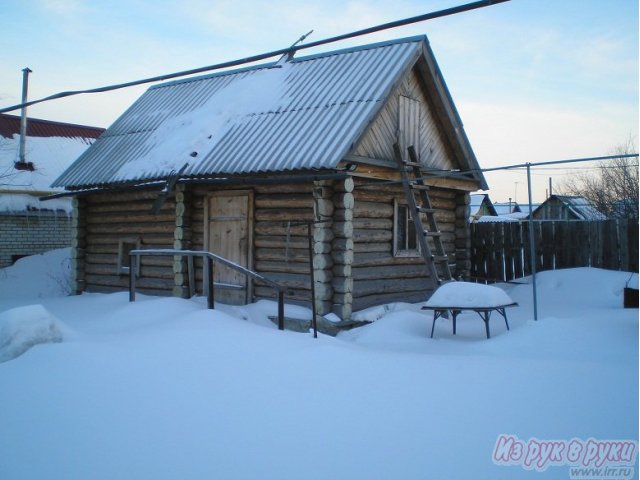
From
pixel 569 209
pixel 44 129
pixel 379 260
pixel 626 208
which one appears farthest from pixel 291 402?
pixel 569 209

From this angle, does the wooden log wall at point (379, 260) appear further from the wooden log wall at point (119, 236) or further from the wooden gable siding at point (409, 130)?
the wooden log wall at point (119, 236)

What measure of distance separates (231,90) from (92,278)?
5751 mm

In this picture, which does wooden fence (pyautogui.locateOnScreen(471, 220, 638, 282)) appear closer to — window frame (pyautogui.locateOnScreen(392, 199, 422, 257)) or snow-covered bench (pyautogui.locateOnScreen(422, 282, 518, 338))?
window frame (pyautogui.locateOnScreen(392, 199, 422, 257))

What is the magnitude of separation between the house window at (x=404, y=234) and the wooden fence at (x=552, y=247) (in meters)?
3.44

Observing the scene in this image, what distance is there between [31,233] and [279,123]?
12320 mm

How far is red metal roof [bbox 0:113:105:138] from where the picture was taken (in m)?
21.2

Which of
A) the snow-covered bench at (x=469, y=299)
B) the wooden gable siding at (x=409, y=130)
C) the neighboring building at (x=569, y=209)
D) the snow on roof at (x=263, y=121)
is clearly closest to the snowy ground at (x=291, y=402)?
the snow-covered bench at (x=469, y=299)

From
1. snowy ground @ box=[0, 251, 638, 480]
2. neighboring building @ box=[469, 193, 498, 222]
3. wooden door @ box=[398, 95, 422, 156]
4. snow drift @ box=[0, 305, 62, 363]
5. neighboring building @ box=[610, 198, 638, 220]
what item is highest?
neighboring building @ box=[469, 193, 498, 222]

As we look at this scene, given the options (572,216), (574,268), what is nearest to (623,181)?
(572,216)

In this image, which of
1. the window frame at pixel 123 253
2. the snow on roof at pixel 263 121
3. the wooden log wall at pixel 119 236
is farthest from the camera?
the window frame at pixel 123 253

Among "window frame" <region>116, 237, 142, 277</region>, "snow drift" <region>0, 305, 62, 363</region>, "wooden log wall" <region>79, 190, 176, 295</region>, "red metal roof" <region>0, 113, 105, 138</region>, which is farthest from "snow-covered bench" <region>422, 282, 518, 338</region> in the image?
"red metal roof" <region>0, 113, 105, 138</region>

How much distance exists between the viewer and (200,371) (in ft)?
17.4

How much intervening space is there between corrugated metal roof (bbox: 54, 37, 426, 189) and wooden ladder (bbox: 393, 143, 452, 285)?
4.56 ft

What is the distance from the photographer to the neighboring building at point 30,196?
61.2 ft
